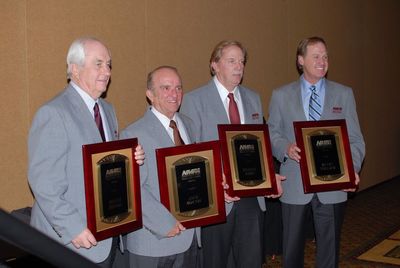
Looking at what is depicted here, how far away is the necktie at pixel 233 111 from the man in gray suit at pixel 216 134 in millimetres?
10

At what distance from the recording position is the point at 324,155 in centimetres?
363

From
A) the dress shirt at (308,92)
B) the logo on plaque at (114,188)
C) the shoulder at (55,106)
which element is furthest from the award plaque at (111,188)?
the dress shirt at (308,92)

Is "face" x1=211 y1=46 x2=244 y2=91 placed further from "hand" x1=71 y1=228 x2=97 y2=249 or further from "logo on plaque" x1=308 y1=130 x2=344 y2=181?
"hand" x1=71 y1=228 x2=97 y2=249

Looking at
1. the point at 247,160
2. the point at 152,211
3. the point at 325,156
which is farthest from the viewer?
the point at 325,156

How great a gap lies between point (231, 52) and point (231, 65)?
0.09 meters

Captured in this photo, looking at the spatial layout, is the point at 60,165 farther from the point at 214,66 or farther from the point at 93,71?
the point at 214,66

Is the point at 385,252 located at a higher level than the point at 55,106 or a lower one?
lower

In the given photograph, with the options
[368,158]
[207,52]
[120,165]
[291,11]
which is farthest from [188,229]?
[368,158]

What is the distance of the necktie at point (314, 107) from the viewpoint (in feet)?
12.3

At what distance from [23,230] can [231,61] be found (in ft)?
8.80

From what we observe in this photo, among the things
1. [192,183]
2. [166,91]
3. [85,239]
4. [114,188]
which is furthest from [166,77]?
[85,239]

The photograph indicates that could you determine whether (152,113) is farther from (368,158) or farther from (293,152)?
(368,158)

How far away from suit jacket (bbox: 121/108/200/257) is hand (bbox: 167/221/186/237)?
0.05 feet

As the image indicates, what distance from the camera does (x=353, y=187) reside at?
12.1 ft
